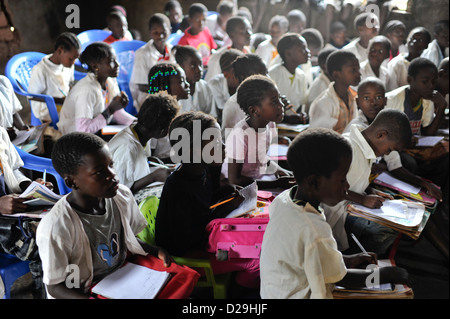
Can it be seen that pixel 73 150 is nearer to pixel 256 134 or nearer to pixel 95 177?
pixel 95 177

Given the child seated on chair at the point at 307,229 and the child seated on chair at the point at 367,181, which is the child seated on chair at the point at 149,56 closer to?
the child seated on chair at the point at 367,181

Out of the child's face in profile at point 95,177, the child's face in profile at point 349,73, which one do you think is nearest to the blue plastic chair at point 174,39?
the child's face in profile at point 349,73

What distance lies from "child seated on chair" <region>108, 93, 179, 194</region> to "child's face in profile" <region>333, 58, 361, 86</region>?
5.01 feet

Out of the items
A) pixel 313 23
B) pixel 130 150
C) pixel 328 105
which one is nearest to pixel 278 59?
pixel 328 105

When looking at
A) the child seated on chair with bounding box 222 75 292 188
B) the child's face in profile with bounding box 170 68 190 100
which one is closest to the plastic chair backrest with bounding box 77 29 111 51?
the child's face in profile with bounding box 170 68 190 100

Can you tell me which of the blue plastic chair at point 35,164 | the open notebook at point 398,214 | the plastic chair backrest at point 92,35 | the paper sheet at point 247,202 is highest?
the plastic chair backrest at point 92,35

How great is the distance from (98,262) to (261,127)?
1355mm

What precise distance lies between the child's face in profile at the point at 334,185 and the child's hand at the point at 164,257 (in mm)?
630

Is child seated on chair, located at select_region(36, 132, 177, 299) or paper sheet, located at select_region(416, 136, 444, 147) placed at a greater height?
child seated on chair, located at select_region(36, 132, 177, 299)

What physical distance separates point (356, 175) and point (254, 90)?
79cm

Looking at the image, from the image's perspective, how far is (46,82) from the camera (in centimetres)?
344

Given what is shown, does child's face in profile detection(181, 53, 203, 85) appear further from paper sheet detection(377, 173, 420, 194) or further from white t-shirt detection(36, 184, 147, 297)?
white t-shirt detection(36, 184, 147, 297)

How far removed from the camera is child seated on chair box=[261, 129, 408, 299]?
138 centimetres

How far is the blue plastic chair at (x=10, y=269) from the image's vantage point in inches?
71.7
